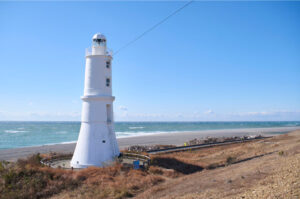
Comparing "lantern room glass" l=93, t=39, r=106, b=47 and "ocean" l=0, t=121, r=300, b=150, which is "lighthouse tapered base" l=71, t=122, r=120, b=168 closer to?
"lantern room glass" l=93, t=39, r=106, b=47

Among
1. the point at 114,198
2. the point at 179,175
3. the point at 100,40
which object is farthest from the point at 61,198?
the point at 100,40

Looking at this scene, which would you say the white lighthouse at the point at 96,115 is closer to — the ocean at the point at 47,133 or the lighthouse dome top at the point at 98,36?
the lighthouse dome top at the point at 98,36

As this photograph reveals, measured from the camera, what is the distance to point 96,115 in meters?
13.9

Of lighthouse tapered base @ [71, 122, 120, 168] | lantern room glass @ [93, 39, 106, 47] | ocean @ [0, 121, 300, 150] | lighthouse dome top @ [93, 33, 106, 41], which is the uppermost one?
lighthouse dome top @ [93, 33, 106, 41]

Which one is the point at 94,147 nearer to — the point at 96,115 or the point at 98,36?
the point at 96,115

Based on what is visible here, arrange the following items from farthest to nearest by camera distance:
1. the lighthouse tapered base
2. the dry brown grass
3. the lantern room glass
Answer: the lantern room glass < the lighthouse tapered base < the dry brown grass

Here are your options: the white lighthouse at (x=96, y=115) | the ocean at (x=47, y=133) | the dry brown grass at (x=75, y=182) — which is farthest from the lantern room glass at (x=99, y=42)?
the ocean at (x=47, y=133)

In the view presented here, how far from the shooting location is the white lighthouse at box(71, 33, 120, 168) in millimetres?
13656

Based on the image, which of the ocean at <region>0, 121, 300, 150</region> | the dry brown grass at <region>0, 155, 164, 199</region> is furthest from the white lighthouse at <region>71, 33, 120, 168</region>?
the ocean at <region>0, 121, 300, 150</region>

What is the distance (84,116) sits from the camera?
14062 mm

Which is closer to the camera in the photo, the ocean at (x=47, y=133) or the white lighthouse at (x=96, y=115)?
the white lighthouse at (x=96, y=115)

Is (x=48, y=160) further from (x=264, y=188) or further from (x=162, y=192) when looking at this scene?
(x=264, y=188)

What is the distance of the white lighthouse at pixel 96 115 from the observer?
13656 mm

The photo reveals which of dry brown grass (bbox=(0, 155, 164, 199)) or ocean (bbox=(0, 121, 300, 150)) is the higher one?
dry brown grass (bbox=(0, 155, 164, 199))
